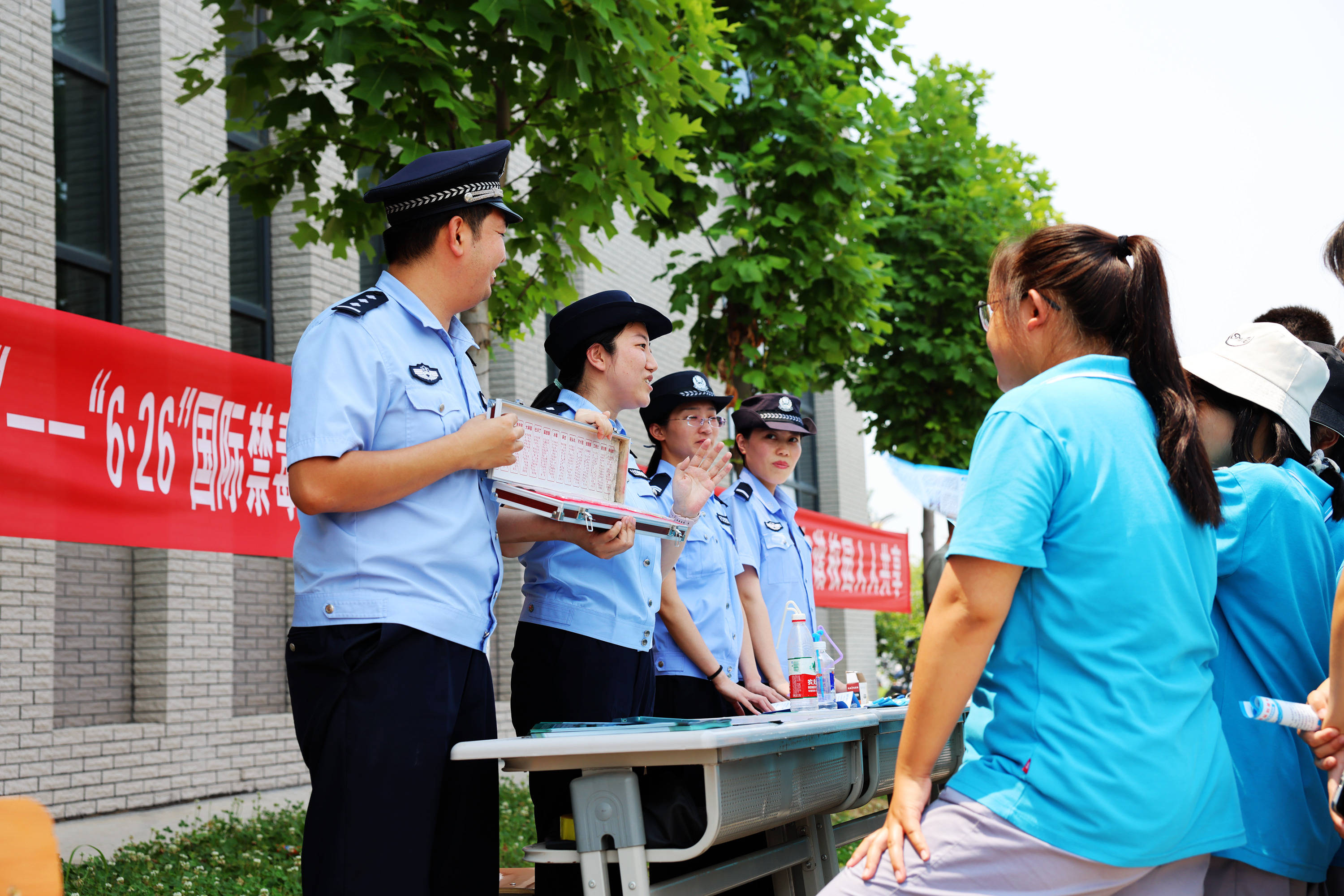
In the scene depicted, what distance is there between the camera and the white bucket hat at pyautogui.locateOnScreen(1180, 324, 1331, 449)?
236cm

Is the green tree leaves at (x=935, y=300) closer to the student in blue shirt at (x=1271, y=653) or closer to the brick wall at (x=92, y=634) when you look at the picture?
the brick wall at (x=92, y=634)

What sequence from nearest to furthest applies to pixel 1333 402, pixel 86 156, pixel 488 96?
Result: pixel 1333 402 < pixel 488 96 < pixel 86 156

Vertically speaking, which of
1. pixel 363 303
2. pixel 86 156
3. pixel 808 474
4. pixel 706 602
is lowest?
pixel 706 602

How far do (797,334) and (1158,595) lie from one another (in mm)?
7467

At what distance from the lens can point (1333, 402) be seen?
273 centimetres

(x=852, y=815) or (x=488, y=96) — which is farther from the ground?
(x=488, y=96)

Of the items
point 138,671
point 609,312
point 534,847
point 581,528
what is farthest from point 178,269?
point 534,847

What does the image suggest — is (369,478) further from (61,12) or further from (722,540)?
(61,12)

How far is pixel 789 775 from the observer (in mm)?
2621

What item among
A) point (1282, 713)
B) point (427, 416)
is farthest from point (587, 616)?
point (1282, 713)

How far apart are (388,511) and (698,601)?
2362 millimetres

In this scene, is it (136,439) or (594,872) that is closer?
(594,872)

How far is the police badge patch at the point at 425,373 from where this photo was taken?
2389 mm

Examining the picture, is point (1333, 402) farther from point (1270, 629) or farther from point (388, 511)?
point (388, 511)
